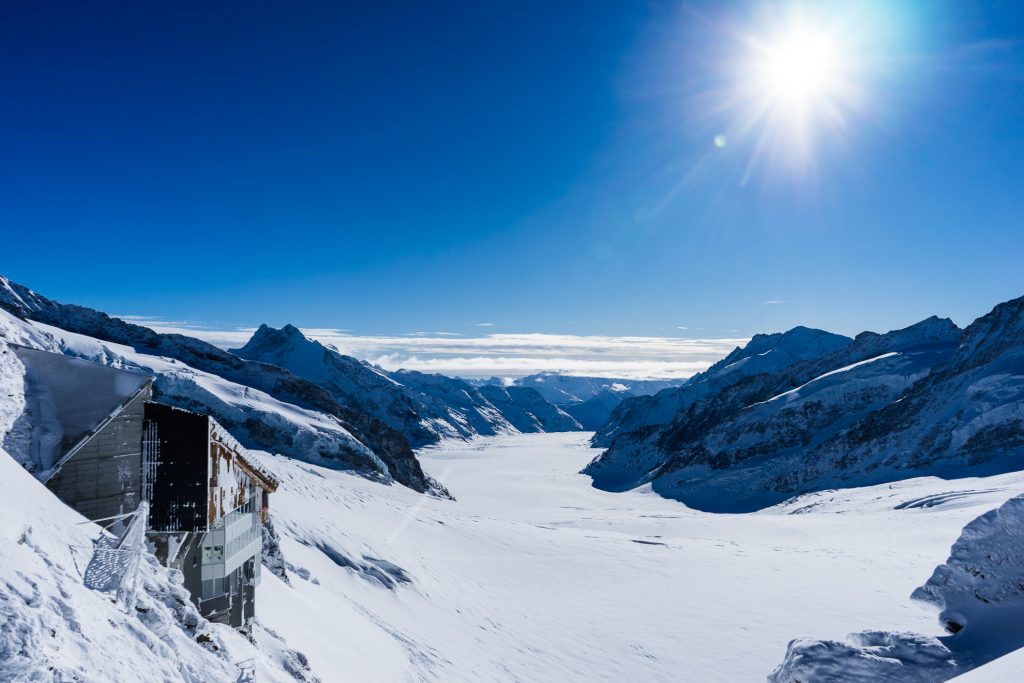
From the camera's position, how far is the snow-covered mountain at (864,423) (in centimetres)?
5444

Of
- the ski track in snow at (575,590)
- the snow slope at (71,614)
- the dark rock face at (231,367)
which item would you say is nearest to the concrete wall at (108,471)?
the snow slope at (71,614)

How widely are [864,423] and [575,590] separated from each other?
59.5 m

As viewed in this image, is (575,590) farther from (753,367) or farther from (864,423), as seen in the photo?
(753,367)

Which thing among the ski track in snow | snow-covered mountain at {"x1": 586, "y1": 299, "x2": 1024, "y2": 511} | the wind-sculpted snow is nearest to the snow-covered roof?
the ski track in snow

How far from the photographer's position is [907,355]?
270ft

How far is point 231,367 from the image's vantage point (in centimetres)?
7181

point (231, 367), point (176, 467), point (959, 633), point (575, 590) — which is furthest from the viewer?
point (231, 367)

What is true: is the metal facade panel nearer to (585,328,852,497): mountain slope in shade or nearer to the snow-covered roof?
the snow-covered roof

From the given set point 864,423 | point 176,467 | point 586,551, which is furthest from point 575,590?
point 864,423

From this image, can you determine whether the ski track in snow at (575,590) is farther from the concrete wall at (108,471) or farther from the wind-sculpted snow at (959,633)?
the concrete wall at (108,471)

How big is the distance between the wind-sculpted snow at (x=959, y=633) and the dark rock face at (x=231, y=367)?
57.4 metres

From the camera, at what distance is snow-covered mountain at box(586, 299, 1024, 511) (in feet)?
179

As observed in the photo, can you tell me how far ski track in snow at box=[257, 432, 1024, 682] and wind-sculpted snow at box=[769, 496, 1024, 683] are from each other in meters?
1.16

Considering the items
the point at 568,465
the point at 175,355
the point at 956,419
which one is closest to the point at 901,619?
the point at 956,419
